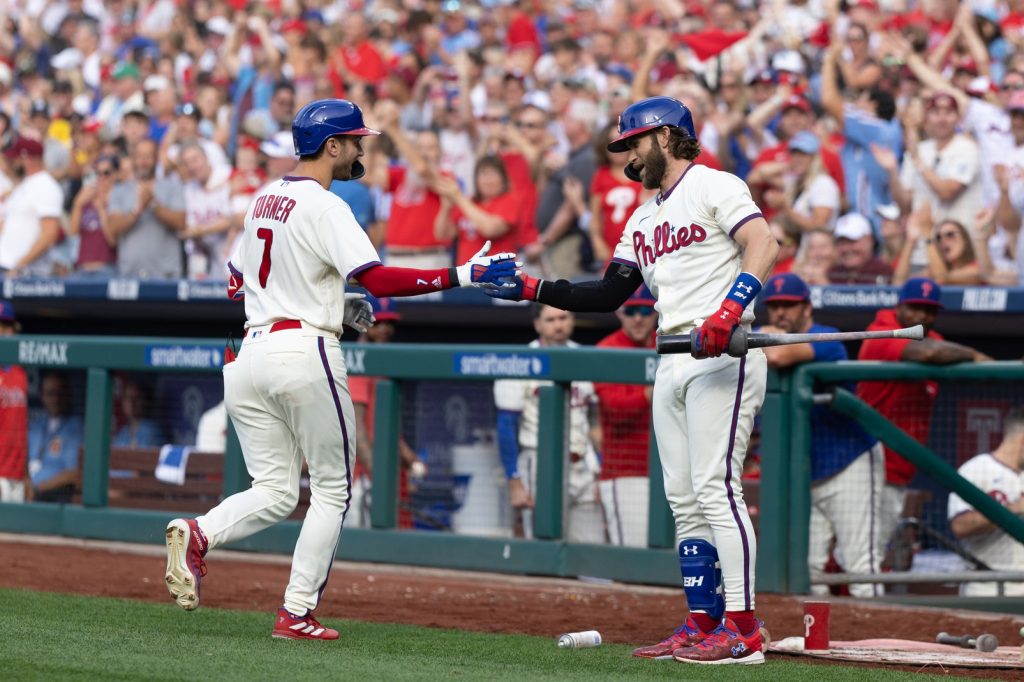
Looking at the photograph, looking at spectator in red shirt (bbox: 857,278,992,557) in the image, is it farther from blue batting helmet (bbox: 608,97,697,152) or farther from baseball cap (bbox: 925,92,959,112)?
baseball cap (bbox: 925,92,959,112)

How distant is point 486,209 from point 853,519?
4.06m

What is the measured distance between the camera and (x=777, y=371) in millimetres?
7754

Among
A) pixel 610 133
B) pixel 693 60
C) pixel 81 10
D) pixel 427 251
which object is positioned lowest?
pixel 427 251

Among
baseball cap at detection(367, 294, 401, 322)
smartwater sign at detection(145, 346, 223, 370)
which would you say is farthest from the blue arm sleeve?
smartwater sign at detection(145, 346, 223, 370)

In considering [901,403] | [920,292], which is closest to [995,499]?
[901,403]

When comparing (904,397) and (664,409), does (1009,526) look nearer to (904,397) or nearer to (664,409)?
(904,397)

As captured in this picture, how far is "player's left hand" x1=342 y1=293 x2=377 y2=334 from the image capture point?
6059 mm

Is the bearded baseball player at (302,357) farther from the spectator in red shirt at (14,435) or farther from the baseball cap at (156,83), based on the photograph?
the baseball cap at (156,83)

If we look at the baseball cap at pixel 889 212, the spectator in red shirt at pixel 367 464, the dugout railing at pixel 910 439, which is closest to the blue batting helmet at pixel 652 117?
the dugout railing at pixel 910 439

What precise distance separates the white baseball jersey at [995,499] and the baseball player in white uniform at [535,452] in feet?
6.12

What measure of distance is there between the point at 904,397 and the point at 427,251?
14.5 ft

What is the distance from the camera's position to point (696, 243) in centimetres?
559

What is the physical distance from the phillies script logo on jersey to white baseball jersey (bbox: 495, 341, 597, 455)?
2525mm

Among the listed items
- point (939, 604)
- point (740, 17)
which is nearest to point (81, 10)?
point (740, 17)
